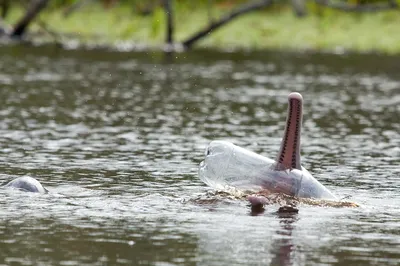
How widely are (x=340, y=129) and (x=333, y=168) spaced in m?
5.87

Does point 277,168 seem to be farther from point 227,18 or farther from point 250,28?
point 250,28

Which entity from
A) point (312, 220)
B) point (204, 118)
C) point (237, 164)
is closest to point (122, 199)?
point (237, 164)

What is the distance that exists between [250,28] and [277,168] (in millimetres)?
38772

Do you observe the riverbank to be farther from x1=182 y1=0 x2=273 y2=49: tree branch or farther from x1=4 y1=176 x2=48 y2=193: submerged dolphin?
x1=4 y1=176 x2=48 y2=193: submerged dolphin

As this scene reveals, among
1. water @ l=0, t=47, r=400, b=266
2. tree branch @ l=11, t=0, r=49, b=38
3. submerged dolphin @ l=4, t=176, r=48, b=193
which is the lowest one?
water @ l=0, t=47, r=400, b=266

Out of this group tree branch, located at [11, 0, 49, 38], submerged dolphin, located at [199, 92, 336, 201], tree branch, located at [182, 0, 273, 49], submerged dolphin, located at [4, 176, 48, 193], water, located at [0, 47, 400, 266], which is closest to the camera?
water, located at [0, 47, 400, 266]

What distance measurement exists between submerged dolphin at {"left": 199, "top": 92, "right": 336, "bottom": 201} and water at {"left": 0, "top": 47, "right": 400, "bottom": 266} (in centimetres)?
36

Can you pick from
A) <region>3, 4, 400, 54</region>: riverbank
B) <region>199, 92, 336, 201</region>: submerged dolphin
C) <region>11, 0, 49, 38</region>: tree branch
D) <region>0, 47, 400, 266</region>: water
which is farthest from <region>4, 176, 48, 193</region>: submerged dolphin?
<region>3, 4, 400, 54</region>: riverbank

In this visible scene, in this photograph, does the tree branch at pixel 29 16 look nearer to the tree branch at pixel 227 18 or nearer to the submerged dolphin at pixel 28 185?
the tree branch at pixel 227 18

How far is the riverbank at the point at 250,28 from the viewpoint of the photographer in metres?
50.8

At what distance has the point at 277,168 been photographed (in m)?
16.8

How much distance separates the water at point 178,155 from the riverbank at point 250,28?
715cm

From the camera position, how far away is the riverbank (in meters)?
50.8

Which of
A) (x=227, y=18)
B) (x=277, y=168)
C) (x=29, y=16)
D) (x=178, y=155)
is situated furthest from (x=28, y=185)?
(x=29, y=16)
